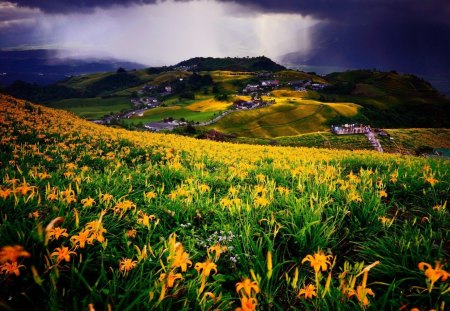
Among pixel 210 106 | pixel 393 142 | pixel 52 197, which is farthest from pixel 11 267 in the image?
pixel 210 106

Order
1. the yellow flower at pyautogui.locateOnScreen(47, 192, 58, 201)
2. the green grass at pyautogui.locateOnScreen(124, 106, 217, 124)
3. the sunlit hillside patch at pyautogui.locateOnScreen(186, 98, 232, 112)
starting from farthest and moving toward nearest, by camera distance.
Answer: the sunlit hillside patch at pyautogui.locateOnScreen(186, 98, 232, 112) → the green grass at pyautogui.locateOnScreen(124, 106, 217, 124) → the yellow flower at pyautogui.locateOnScreen(47, 192, 58, 201)

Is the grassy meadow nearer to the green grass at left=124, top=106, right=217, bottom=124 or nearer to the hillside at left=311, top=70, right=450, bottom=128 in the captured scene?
the hillside at left=311, top=70, right=450, bottom=128

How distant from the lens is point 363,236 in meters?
3.94

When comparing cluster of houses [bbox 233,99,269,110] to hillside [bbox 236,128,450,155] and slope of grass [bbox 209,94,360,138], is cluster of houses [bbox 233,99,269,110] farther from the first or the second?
hillside [bbox 236,128,450,155]

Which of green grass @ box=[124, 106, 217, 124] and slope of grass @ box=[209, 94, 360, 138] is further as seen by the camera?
green grass @ box=[124, 106, 217, 124]

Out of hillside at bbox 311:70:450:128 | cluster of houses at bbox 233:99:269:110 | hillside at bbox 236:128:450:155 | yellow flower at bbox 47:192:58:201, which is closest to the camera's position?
yellow flower at bbox 47:192:58:201

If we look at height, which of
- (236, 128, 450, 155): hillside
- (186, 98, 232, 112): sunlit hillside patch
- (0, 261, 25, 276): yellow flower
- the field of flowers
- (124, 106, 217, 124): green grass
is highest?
(0, 261, 25, 276): yellow flower

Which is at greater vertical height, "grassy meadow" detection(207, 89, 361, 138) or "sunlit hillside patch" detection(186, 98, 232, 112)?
"sunlit hillside patch" detection(186, 98, 232, 112)

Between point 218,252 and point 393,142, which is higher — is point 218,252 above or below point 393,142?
above

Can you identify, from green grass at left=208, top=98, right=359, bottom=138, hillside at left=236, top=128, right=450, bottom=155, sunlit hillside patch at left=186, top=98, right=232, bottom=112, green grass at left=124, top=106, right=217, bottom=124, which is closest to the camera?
hillside at left=236, top=128, right=450, bottom=155

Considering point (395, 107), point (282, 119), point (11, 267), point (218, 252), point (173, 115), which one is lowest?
point (282, 119)

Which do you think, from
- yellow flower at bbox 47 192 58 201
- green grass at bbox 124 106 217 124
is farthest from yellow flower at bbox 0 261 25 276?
green grass at bbox 124 106 217 124

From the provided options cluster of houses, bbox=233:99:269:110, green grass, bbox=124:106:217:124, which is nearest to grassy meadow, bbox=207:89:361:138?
cluster of houses, bbox=233:99:269:110

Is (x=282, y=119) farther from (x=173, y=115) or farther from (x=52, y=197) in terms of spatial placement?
(x=52, y=197)
